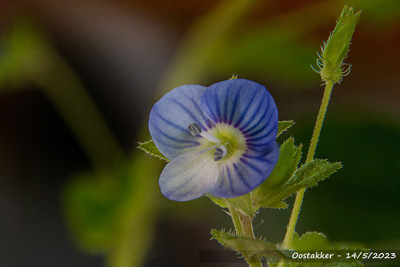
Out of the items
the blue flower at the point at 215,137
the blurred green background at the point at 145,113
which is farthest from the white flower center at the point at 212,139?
the blurred green background at the point at 145,113

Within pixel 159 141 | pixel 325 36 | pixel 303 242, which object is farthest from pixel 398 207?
pixel 159 141

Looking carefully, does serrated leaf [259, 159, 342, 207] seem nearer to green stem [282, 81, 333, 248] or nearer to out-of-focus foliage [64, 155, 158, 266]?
green stem [282, 81, 333, 248]

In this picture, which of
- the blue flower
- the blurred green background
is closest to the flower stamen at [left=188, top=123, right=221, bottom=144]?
the blue flower

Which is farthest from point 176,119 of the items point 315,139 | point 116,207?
point 116,207

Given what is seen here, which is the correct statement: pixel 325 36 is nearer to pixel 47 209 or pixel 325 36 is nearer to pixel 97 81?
pixel 97 81

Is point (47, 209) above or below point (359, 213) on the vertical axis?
below

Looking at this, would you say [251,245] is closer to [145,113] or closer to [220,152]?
[220,152]
